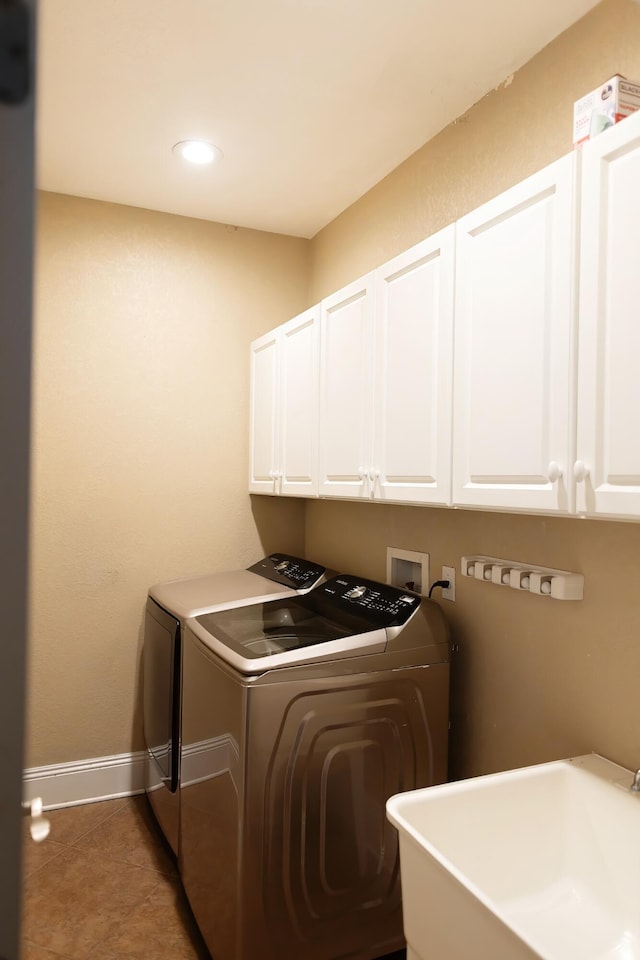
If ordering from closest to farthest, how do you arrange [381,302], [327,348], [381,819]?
1. [381,819]
2. [381,302]
3. [327,348]

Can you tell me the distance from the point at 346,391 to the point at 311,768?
1.19m

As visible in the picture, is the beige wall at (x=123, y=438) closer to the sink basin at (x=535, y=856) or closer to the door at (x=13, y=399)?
the sink basin at (x=535, y=856)

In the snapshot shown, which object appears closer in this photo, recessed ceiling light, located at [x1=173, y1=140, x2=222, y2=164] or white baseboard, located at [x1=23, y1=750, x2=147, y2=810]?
recessed ceiling light, located at [x1=173, y1=140, x2=222, y2=164]

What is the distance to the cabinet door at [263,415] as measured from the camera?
278 centimetres

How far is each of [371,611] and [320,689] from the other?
1.14ft

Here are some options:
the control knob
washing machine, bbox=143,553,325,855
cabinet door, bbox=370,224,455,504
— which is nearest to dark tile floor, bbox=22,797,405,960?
washing machine, bbox=143,553,325,855

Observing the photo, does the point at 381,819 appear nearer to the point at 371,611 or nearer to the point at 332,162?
the point at 371,611

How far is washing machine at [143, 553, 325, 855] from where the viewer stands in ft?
7.42

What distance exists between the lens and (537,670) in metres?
1.72

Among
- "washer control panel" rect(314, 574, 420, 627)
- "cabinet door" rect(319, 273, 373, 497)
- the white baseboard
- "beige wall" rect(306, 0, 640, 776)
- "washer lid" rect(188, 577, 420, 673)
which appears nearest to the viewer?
"beige wall" rect(306, 0, 640, 776)

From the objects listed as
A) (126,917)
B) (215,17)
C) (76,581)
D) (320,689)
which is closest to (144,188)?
(215,17)

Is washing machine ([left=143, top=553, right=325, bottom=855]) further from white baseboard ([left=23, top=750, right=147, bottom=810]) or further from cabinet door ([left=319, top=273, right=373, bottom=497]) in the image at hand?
cabinet door ([left=319, top=273, right=373, bottom=497])

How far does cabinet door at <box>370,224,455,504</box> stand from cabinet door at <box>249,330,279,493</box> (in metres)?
0.89

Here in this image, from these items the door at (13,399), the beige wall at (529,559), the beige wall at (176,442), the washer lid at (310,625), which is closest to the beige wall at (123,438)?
the beige wall at (176,442)
